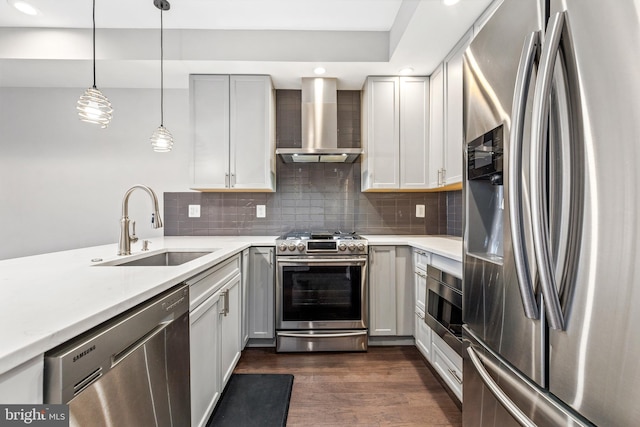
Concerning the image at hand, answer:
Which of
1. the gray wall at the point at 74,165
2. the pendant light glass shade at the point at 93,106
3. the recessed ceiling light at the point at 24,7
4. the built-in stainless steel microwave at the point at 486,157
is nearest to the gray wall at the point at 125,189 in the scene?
the gray wall at the point at 74,165

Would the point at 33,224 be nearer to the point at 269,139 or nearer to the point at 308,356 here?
the point at 269,139

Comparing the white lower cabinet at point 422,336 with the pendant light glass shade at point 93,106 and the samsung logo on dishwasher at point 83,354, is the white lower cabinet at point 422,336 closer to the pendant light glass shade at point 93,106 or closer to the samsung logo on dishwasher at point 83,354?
the samsung logo on dishwasher at point 83,354

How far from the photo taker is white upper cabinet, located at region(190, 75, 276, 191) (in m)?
2.58

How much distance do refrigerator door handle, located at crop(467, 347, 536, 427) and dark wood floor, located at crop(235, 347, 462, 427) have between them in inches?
33.1

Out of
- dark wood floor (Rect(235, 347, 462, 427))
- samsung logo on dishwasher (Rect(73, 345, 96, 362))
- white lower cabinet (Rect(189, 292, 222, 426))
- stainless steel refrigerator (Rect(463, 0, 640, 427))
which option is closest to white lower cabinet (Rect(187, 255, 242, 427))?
white lower cabinet (Rect(189, 292, 222, 426))

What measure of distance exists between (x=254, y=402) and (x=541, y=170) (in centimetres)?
190

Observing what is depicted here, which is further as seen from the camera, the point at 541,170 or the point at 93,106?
the point at 93,106

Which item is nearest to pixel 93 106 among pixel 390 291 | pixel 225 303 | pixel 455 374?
pixel 225 303

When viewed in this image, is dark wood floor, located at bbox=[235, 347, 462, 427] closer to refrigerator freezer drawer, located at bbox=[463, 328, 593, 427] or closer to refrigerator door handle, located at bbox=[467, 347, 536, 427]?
refrigerator freezer drawer, located at bbox=[463, 328, 593, 427]

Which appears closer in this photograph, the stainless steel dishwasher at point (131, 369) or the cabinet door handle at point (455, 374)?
the stainless steel dishwasher at point (131, 369)

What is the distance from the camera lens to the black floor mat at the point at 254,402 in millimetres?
1596

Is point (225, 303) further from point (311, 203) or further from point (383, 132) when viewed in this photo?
point (383, 132)

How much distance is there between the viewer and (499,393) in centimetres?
86

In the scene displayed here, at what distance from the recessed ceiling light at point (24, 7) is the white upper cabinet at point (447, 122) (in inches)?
122
